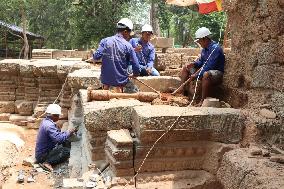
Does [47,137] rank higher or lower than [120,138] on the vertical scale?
lower

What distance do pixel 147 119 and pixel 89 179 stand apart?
86 cm

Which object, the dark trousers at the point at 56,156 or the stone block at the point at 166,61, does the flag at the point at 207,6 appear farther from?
the dark trousers at the point at 56,156

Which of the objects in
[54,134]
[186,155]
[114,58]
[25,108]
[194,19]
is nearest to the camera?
[186,155]

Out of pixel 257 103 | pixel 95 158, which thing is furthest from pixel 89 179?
pixel 257 103

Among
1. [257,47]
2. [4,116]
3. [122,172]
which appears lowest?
[4,116]

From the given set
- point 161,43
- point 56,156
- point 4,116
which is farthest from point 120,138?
point 161,43

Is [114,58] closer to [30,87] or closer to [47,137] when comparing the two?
[47,137]

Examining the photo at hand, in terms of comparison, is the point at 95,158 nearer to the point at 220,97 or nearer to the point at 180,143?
the point at 180,143

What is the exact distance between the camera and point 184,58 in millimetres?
9242

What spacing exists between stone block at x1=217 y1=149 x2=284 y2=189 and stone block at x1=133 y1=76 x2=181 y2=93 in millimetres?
2782

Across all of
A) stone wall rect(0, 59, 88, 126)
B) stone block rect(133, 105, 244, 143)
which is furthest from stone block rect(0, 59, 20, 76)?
stone block rect(133, 105, 244, 143)

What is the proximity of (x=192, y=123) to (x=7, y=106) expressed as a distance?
7.12 metres

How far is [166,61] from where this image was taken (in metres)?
8.92

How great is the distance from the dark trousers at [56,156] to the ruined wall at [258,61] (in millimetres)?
3334
